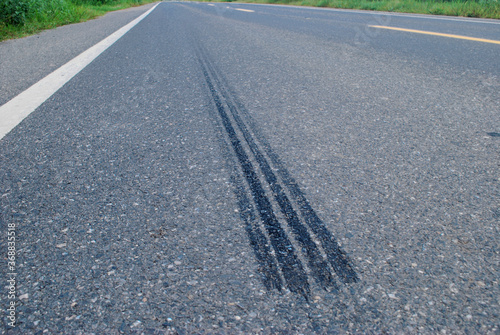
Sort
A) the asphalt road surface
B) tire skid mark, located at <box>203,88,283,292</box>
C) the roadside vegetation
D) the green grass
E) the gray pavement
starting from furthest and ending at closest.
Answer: the green grass, the roadside vegetation, the gray pavement, tire skid mark, located at <box>203,88,283,292</box>, the asphalt road surface

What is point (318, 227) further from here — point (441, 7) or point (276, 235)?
point (441, 7)

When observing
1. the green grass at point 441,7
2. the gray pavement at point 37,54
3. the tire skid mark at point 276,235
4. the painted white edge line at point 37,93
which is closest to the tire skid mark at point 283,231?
the tire skid mark at point 276,235

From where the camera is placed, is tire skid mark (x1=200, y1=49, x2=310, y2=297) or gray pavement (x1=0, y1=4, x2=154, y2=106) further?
gray pavement (x1=0, y1=4, x2=154, y2=106)

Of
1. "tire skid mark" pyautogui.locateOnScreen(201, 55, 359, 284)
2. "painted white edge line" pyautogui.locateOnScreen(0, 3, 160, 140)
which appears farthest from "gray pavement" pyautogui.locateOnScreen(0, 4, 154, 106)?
"tire skid mark" pyautogui.locateOnScreen(201, 55, 359, 284)

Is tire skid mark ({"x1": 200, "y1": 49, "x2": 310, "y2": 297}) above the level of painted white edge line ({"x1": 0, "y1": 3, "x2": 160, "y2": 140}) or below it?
below

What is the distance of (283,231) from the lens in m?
1.48

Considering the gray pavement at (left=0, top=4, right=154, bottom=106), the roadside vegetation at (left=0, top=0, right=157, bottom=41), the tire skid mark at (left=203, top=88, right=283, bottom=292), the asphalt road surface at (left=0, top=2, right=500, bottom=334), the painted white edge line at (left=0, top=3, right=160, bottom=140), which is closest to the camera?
the asphalt road surface at (left=0, top=2, right=500, bottom=334)

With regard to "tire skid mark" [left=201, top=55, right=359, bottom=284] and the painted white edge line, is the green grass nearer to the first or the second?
the painted white edge line

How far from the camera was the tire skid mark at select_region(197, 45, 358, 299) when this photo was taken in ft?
4.12

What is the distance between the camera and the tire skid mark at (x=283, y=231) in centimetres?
125

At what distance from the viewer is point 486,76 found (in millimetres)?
3857

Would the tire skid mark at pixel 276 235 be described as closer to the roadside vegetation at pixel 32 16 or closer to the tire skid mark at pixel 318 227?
the tire skid mark at pixel 318 227

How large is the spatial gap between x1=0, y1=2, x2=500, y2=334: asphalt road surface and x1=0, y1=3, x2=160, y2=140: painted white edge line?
0.11m

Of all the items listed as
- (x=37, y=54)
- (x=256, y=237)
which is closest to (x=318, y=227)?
(x=256, y=237)
